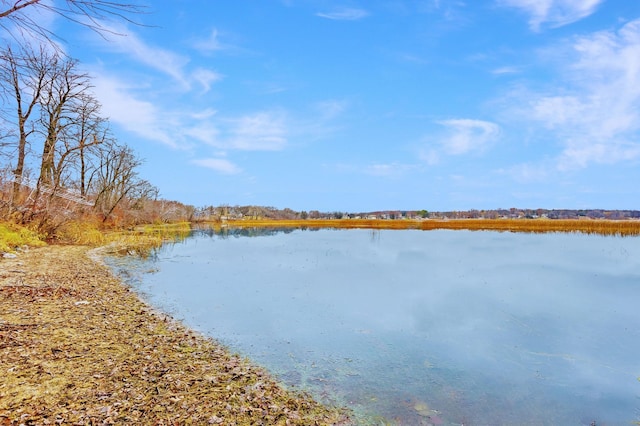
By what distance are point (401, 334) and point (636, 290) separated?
29.9 ft

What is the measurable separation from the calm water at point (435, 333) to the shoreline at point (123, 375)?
57cm

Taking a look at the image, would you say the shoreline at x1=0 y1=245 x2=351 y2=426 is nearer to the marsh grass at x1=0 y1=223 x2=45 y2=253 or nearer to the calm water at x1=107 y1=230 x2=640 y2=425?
the calm water at x1=107 y1=230 x2=640 y2=425

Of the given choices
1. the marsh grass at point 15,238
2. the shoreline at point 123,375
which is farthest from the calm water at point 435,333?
the marsh grass at point 15,238

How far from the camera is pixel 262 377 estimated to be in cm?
502

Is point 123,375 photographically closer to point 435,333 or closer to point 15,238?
point 435,333

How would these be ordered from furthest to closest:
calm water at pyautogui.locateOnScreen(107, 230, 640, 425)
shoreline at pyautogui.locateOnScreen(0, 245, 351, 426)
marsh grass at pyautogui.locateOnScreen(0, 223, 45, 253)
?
marsh grass at pyautogui.locateOnScreen(0, 223, 45, 253)
calm water at pyautogui.locateOnScreen(107, 230, 640, 425)
shoreline at pyautogui.locateOnScreen(0, 245, 351, 426)

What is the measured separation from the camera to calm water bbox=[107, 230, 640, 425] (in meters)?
4.59

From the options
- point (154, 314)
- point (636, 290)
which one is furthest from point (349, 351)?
point (636, 290)

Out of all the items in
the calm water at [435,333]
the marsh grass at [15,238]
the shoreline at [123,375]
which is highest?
the marsh grass at [15,238]

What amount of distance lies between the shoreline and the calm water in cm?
57

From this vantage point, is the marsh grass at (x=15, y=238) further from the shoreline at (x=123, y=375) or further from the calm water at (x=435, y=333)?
the shoreline at (x=123, y=375)

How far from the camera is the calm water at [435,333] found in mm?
4586

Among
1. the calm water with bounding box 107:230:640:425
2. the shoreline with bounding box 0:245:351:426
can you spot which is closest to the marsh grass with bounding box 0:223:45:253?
the calm water with bounding box 107:230:640:425

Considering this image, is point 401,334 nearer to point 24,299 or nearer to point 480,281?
point 480,281
